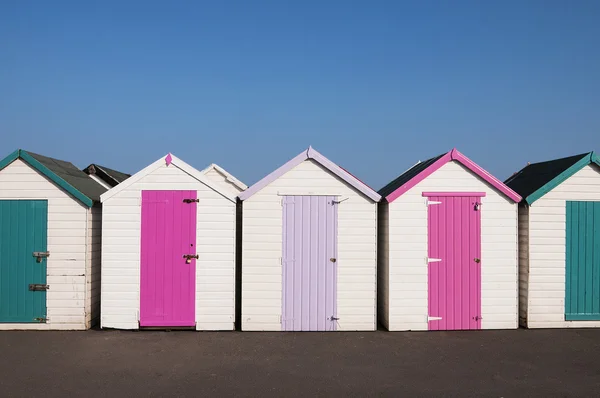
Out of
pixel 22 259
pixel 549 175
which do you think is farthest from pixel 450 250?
pixel 22 259

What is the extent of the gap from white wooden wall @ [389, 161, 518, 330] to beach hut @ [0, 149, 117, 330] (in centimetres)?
612

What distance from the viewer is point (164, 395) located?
6668 millimetres

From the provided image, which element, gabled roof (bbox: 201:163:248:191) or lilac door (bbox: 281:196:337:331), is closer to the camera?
lilac door (bbox: 281:196:337:331)

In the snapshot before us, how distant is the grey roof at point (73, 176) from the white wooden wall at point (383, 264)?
587 centimetres

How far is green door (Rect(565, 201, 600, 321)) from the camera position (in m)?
10.8

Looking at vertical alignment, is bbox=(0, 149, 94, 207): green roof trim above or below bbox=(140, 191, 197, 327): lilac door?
above

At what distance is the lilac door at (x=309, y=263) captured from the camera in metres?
10.4

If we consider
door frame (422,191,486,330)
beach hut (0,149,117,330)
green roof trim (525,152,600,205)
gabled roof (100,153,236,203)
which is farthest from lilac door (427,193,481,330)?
beach hut (0,149,117,330)

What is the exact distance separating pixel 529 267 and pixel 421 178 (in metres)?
2.91

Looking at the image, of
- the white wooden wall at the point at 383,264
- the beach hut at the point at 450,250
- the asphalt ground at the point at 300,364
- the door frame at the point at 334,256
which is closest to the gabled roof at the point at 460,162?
the beach hut at the point at 450,250

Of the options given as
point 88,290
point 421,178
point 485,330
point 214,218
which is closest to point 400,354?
point 485,330

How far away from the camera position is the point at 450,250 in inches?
416

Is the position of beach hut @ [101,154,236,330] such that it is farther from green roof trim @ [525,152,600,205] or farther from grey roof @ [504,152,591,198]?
grey roof @ [504,152,591,198]

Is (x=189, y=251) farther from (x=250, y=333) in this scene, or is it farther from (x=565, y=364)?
(x=565, y=364)
